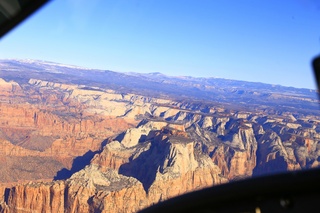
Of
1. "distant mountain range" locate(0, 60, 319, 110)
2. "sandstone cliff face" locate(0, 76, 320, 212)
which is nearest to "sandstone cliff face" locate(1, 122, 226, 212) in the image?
"sandstone cliff face" locate(0, 76, 320, 212)

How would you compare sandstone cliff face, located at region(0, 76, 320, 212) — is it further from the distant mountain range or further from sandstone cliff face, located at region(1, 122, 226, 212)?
the distant mountain range

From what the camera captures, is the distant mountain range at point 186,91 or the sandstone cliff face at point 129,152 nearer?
the sandstone cliff face at point 129,152

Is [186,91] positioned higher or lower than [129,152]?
higher

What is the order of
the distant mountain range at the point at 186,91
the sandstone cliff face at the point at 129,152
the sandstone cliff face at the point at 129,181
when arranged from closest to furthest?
the sandstone cliff face at the point at 129,181, the sandstone cliff face at the point at 129,152, the distant mountain range at the point at 186,91

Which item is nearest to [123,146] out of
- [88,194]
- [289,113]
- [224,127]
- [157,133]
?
[157,133]

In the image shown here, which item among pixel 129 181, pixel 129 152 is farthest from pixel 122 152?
pixel 129 181

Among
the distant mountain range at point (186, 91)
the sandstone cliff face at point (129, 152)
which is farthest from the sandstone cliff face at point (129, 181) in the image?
the distant mountain range at point (186, 91)

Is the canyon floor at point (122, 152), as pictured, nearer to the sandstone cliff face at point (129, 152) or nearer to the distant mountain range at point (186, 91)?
the sandstone cliff face at point (129, 152)

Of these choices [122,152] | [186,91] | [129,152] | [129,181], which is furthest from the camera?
[186,91]

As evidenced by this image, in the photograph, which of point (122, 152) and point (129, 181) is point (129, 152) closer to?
point (122, 152)

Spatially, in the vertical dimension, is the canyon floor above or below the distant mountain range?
below

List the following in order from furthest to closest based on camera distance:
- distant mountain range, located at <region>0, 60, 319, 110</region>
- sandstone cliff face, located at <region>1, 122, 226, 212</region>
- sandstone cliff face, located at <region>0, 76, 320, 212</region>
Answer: distant mountain range, located at <region>0, 60, 319, 110</region> → sandstone cliff face, located at <region>0, 76, 320, 212</region> → sandstone cliff face, located at <region>1, 122, 226, 212</region>
